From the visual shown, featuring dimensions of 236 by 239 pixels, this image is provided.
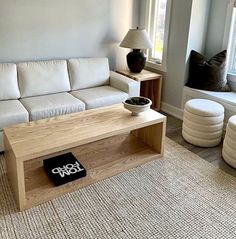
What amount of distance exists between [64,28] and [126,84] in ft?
3.49

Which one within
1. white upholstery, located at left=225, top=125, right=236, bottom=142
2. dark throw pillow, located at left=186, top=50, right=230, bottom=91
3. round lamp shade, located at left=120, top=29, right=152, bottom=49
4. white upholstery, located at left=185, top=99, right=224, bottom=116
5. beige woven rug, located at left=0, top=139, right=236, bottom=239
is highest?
round lamp shade, located at left=120, top=29, right=152, bottom=49

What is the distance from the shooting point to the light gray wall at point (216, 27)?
3.26 m

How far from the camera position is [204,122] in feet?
9.22

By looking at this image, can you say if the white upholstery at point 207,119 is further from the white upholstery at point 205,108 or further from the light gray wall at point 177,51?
the light gray wall at point 177,51

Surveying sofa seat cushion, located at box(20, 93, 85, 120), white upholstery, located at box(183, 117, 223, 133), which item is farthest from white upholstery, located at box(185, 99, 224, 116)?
sofa seat cushion, located at box(20, 93, 85, 120)

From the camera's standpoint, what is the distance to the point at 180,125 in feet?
11.4

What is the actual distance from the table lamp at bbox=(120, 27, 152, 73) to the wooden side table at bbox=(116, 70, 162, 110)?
0.14m

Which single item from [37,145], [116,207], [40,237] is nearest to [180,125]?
[116,207]

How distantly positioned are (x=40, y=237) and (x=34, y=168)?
0.76 metres

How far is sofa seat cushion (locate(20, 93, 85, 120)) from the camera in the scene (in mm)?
2764

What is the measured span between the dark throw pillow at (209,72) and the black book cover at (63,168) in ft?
6.12

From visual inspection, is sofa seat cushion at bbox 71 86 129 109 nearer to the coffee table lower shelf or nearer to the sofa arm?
the sofa arm

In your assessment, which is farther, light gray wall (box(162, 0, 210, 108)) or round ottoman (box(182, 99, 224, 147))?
light gray wall (box(162, 0, 210, 108))

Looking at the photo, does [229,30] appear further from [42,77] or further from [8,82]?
[8,82]
